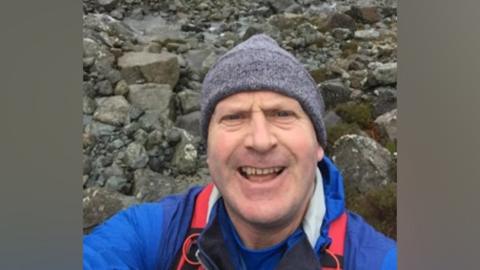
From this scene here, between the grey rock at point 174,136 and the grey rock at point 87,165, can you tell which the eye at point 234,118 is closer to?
the grey rock at point 174,136

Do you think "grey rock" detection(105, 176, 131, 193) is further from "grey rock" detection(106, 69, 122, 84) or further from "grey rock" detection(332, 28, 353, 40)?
"grey rock" detection(332, 28, 353, 40)

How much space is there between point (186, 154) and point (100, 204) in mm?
423

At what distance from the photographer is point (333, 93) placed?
110 inches

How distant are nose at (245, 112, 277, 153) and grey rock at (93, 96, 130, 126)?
642mm

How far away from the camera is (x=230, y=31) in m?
2.81

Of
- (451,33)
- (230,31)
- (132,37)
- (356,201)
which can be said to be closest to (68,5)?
(132,37)

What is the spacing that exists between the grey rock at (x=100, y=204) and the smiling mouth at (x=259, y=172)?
1.70 ft

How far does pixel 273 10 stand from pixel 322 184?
2.62ft

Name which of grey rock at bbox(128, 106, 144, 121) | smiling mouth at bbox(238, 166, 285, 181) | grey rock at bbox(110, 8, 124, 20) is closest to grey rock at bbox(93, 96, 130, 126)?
grey rock at bbox(128, 106, 144, 121)

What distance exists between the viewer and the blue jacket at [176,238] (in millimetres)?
2594

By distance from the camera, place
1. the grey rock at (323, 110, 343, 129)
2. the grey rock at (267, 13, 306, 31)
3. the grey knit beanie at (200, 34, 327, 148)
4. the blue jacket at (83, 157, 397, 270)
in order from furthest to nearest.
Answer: the grey rock at (267, 13, 306, 31) → the grey rock at (323, 110, 343, 129) → the blue jacket at (83, 157, 397, 270) → the grey knit beanie at (200, 34, 327, 148)

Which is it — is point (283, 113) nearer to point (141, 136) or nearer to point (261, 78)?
point (261, 78)

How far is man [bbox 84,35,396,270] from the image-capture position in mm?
2521

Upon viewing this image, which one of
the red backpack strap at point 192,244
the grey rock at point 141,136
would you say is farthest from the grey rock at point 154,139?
the red backpack strap at point 192,244
